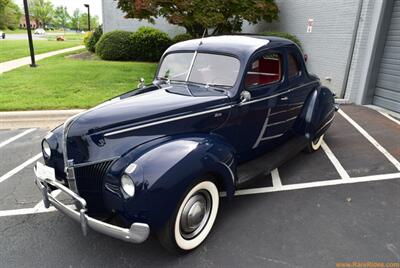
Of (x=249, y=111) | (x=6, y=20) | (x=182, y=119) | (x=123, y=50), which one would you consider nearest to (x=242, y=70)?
(x=249, y=111)

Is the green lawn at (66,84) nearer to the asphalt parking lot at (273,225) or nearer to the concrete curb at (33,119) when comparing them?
the concrete curb at (33,119)

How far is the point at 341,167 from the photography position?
452cm

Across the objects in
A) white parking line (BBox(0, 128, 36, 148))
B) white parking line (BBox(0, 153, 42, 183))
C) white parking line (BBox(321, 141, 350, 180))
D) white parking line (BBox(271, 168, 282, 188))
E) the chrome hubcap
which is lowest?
white parking line (BBox(0, 128, 36, 148))

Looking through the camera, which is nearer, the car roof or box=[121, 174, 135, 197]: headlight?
box=[121, 174, 135, 197]: headlight

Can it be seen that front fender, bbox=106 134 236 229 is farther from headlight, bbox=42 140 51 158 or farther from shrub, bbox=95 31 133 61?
shrub, bbox=95 31 133 61

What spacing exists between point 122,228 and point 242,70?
6.92 ft

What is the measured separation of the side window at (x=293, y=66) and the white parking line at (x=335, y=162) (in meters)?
1.43

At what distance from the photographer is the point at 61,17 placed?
105 meters

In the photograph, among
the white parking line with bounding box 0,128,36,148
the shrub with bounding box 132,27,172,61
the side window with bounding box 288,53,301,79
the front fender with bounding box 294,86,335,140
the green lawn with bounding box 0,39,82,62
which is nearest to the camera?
the side window with bounding box 288,53,301,79

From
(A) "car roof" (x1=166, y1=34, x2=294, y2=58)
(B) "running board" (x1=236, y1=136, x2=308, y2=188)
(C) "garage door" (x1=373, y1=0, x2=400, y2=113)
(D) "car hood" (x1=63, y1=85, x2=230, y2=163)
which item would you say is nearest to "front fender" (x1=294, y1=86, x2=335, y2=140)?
(B) "running board" (x1=236, y1=136, x2=308, y2=188)

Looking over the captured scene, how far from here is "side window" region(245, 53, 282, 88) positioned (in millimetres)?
3668

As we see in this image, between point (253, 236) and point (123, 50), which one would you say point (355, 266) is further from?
point (123, 50)

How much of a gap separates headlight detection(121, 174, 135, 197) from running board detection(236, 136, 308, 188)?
49.0 inches

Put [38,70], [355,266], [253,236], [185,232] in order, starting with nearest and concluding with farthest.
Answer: [355,266], [185,232], [253,236], [38,70]
